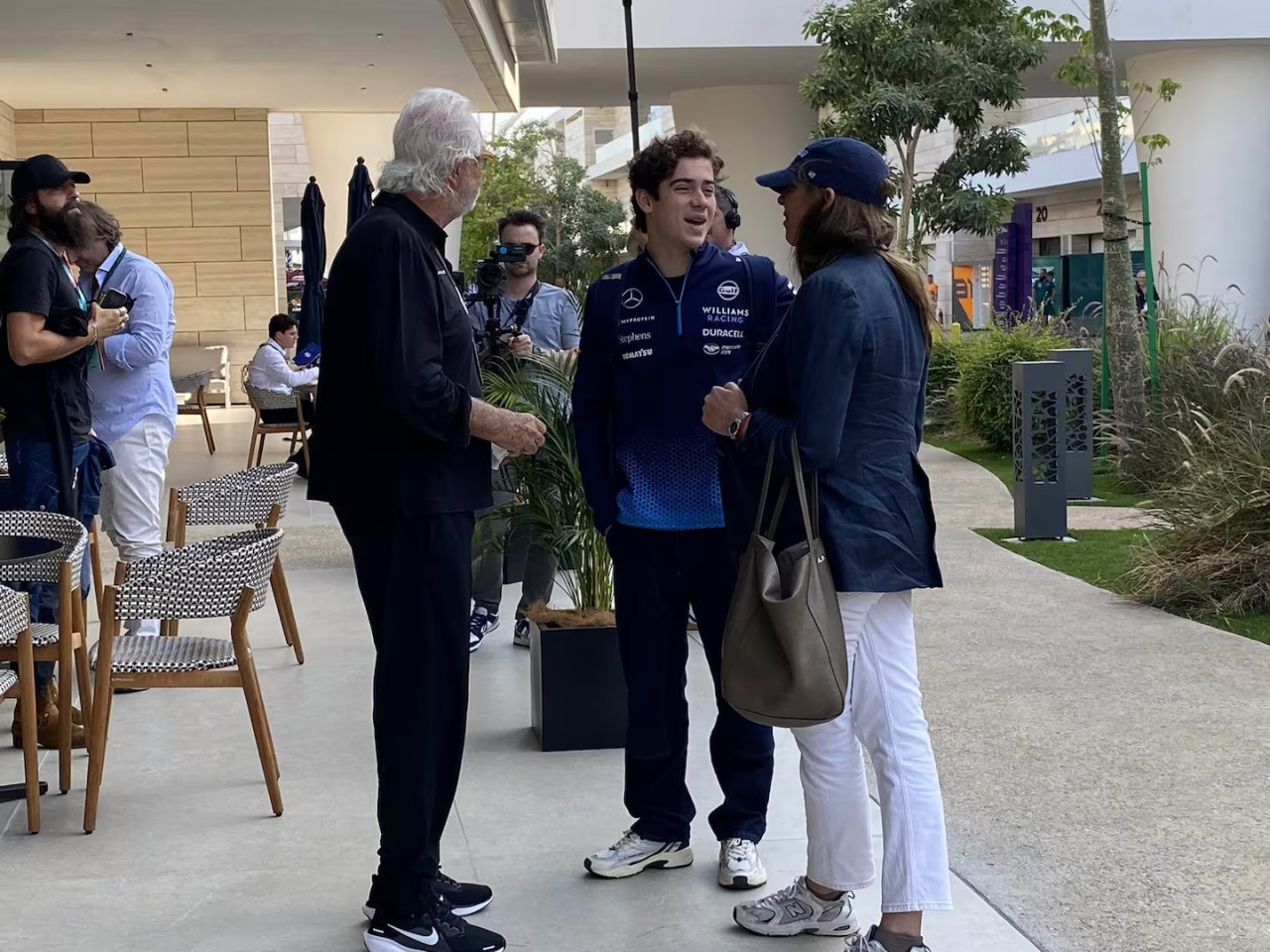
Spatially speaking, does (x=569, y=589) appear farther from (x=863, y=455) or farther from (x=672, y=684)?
(x=863, y=455)

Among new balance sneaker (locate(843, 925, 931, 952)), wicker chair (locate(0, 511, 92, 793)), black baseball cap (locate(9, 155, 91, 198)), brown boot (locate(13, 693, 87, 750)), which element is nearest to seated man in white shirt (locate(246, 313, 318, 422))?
black baseball cap (locate(9, 155, 91, 198))

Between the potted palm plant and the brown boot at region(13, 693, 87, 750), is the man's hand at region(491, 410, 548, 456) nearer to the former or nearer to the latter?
the potted palm plant

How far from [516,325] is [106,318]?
1.75 m

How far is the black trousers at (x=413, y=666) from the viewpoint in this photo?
3.17 meters

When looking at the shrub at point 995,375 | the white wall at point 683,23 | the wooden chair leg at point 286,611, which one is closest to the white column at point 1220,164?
the white wall at point 683,23

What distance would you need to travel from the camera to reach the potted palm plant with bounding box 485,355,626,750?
483 cm

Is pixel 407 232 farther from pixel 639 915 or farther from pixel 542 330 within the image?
pixel 542 330

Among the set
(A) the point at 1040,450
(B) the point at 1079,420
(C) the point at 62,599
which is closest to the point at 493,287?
(C) the point at 62,599

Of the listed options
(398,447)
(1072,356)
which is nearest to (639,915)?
(398,447)

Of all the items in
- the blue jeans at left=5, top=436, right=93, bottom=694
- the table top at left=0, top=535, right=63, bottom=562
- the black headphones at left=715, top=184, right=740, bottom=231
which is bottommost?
the table top at left=0, top=535, right=63, bottom=562

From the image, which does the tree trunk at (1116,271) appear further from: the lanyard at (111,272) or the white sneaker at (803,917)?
the white sneaker at (803,917)

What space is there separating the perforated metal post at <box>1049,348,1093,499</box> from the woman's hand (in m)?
6.99

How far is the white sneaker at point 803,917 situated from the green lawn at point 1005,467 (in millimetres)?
6384

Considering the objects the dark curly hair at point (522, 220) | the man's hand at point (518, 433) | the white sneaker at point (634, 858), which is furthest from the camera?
the dark curly hair at point (522, 220)
